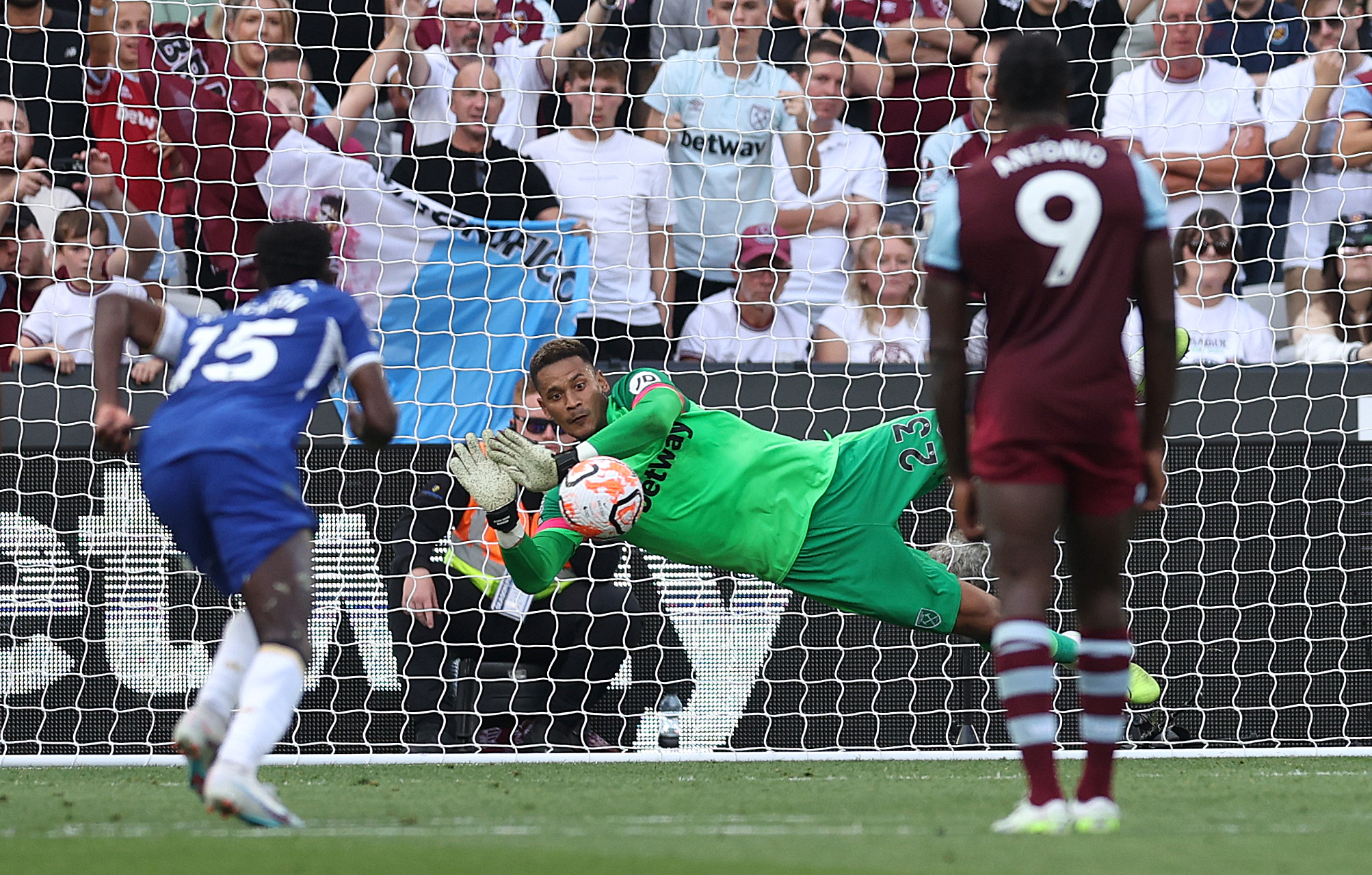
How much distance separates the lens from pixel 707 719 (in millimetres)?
7297

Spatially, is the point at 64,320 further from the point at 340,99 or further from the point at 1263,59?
the point at 1263,59

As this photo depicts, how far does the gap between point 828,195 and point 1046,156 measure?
4.98 m

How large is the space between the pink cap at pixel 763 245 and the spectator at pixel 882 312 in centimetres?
44

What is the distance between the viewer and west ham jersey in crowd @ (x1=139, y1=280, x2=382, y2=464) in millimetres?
4102

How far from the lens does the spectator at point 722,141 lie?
8.59 m

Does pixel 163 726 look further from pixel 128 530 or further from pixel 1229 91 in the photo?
pixel 1229 91

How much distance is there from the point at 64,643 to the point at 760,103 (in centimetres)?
428

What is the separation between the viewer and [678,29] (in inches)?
353

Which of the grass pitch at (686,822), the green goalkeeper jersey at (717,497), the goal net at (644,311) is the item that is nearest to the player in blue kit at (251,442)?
the grass pitch at (686,822)

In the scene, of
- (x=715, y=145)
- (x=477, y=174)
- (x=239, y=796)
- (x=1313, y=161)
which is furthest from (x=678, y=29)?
Answer: (x=239, y=796)

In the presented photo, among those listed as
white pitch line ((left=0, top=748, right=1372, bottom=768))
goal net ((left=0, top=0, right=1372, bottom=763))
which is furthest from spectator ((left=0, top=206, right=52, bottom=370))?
white pitch line ((left=0, top=748, right=1372, bottom=768))

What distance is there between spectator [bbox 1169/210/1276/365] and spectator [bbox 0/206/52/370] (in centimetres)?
555

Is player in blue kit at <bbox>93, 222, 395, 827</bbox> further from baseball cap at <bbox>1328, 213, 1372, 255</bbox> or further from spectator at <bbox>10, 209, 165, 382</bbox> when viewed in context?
baseball cap at <bbox>1328, 213, 1372, 255</bbox>

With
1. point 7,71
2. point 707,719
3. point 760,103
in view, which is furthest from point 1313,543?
point 7,71
